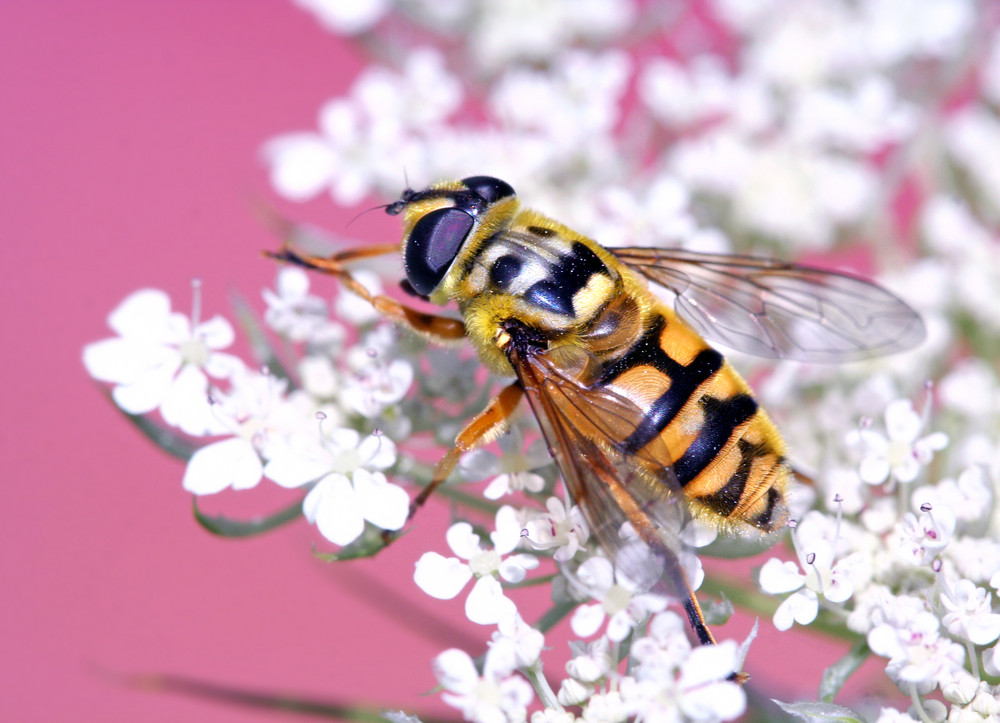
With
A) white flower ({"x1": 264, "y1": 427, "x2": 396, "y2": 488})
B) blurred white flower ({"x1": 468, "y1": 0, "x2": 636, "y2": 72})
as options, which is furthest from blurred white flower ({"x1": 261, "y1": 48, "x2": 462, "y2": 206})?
white flower ({"x1": 264, "y1": 427, "x2": 396, "y2": 488})

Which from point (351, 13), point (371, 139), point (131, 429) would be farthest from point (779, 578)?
point (131, 429)

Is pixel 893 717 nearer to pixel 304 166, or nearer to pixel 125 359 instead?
pixel 125 359

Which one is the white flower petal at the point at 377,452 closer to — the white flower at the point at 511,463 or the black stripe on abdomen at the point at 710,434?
the white flower at the point at 511,463

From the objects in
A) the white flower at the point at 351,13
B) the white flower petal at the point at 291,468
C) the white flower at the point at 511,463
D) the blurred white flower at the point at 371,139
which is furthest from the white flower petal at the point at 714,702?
the white flower at the point at 351,13

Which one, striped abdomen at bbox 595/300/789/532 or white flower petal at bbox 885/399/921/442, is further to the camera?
white flower petal at bbox 885/399/921/442

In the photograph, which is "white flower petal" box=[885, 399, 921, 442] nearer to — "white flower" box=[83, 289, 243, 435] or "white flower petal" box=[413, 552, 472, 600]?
"white flower petal" box=[413, 552, 472, 600]

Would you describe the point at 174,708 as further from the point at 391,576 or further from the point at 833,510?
the point at 833,510
